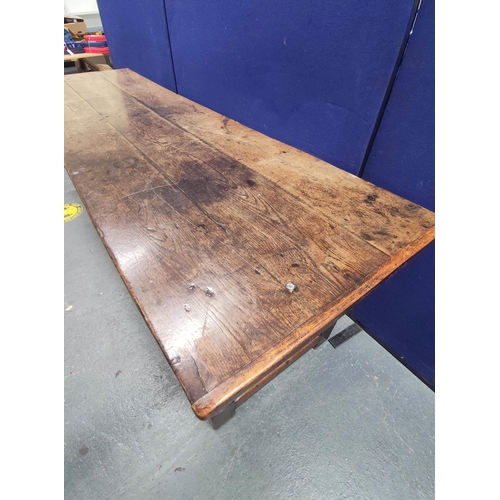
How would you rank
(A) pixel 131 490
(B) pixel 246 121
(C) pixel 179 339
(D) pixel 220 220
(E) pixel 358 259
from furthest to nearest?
(B) pixel 246 121 < (A) pixel 131 490 < (D) pixel 220 220 < (E) pixel 358 259 < (C) pixel 179 339

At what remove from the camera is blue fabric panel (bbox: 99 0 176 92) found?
1.67 metres

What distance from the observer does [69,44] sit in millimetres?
3225

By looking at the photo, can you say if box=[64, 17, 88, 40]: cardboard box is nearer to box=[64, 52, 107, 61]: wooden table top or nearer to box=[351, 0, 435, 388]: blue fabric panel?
box=[64, 52, 107, 61]: wooden table top

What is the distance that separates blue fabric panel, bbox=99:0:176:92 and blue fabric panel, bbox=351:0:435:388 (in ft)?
4.90

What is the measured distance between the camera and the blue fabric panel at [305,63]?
2.45 ft

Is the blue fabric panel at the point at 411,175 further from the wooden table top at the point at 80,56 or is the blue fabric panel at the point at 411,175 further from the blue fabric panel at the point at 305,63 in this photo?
the wooden table top at the point at 80,56

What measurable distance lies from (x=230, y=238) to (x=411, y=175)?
0.60m

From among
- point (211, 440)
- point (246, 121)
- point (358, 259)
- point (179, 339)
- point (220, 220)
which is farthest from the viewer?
point (246, 121)

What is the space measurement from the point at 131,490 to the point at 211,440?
27 cm

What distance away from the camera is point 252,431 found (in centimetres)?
99

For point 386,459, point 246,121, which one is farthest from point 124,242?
point 386,459

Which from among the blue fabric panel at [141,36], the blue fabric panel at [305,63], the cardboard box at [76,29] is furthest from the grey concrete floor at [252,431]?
the cardboard box at [76,29]

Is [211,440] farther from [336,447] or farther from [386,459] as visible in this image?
[386,459]

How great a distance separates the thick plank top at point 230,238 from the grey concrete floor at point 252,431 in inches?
28.4
